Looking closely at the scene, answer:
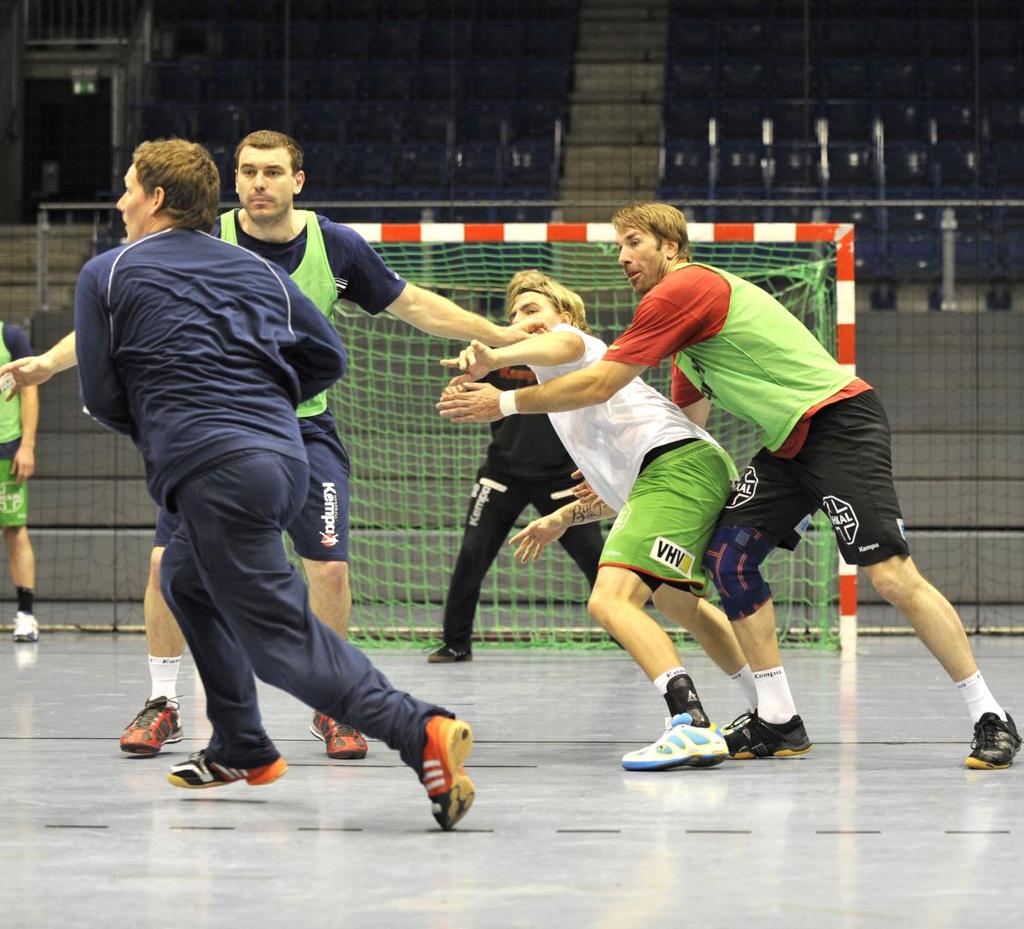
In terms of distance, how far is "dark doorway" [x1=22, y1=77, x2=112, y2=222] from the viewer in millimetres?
12789

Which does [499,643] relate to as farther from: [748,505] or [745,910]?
[745,910]

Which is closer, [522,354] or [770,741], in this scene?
[522,354]

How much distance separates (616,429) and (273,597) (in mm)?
1571

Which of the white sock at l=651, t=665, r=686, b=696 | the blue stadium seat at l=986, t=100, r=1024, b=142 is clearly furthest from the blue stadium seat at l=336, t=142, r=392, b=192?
the white sock at l=651, t=665, r=686, b=696

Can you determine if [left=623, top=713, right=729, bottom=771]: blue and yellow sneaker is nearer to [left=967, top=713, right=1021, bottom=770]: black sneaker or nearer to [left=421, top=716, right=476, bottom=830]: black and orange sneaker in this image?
[left=967, top=713, right=1021, bottom=770]: black sneaker

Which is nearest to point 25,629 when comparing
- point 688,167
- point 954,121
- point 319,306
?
point 319,306

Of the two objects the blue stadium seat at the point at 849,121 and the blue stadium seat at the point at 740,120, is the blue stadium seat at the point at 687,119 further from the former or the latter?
the blue stadium seat at the point at 849,121

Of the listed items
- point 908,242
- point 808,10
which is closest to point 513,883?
point 908,242

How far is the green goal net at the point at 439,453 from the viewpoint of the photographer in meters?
9.11

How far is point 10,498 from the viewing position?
8125 millimetres

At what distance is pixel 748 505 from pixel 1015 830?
1360 millimetres

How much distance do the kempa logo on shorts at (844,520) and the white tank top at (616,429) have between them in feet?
1.41

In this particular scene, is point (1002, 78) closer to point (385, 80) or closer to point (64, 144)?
point (385, 80)

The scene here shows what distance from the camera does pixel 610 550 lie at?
4.38 metres
